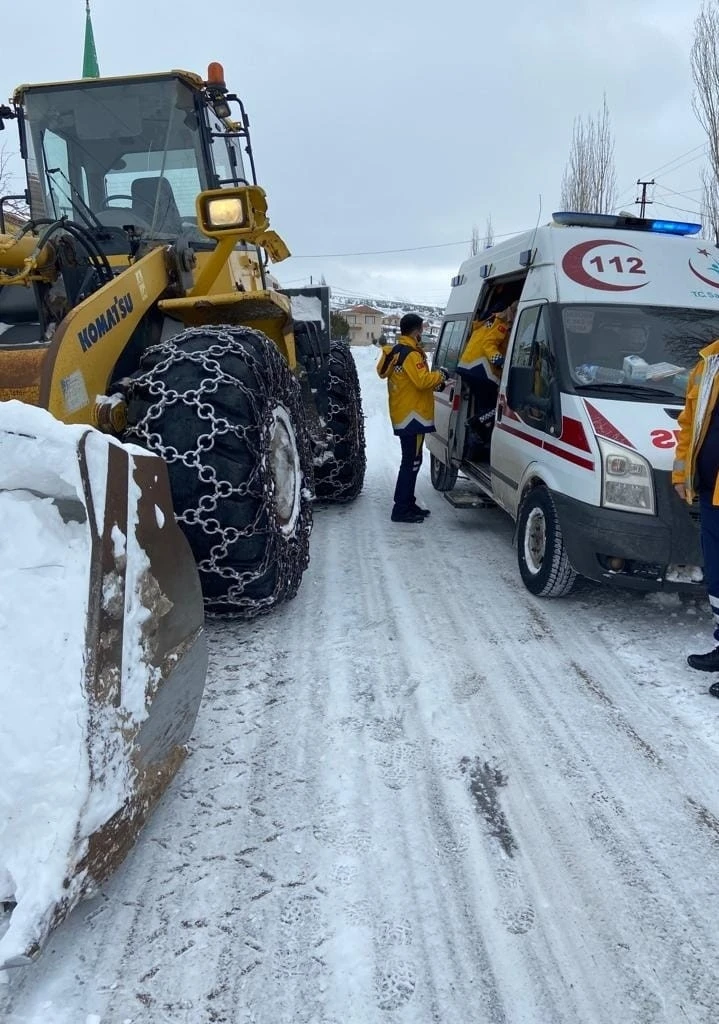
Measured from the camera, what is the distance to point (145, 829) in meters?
2.33

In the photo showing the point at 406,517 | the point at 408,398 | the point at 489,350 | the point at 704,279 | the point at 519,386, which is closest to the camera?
the point at 704,279

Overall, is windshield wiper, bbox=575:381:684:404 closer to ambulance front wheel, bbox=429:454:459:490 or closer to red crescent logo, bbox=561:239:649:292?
red crescent logo, bbox=561:239:649:292

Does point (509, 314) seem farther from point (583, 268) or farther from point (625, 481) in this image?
point (625, 481)

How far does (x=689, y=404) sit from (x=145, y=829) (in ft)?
9.94

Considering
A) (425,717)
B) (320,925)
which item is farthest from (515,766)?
(320,925)

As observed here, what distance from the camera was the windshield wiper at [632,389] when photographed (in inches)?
167

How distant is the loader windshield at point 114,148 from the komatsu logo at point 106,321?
1.08 meters

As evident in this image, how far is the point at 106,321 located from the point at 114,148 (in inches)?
68.6

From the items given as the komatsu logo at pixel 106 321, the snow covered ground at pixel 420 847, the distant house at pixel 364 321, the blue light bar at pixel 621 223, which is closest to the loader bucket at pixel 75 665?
→ the snow covered ground at pixel 420 847

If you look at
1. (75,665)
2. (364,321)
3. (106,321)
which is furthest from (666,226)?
(364,321)

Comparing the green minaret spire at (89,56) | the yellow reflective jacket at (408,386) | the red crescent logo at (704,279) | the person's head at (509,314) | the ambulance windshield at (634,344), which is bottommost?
the yellow reflective jacket at (408,386)

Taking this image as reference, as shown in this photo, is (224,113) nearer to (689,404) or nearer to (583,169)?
(689,404)

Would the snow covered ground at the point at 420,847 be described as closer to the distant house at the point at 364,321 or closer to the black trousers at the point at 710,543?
the black trousers at the point at 710,543

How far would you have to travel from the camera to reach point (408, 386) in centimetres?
632
